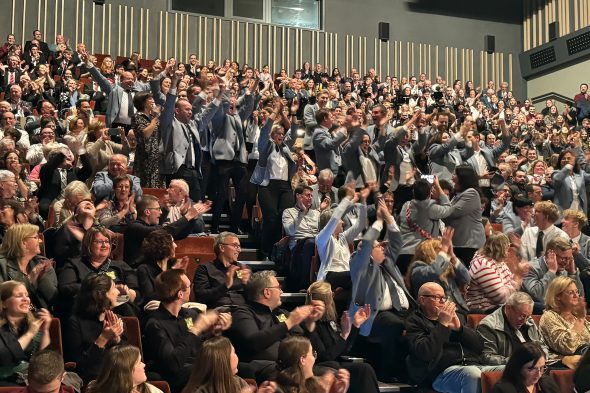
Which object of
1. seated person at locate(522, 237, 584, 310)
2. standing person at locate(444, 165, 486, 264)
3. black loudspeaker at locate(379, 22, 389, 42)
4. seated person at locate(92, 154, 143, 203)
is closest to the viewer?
seated person at locate(522, 237, 584, 310)

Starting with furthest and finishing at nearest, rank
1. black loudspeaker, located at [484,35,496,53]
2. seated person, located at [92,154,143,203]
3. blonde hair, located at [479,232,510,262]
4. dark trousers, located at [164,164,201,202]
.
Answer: black loudspeaker, located at [484,35,496,53] < dark trousers, located at [164,164,201,202] < seated person, located at [92,154,143,203] < blonde hair, located at [479,232,510,262]

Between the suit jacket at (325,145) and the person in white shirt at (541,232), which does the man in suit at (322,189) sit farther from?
the person in white shirt at (541,232)

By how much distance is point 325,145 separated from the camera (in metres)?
8.27

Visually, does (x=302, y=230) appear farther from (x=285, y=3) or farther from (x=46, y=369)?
(x=285, y=3)

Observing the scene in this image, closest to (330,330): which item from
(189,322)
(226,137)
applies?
(189,322)

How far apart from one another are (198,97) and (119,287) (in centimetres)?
413

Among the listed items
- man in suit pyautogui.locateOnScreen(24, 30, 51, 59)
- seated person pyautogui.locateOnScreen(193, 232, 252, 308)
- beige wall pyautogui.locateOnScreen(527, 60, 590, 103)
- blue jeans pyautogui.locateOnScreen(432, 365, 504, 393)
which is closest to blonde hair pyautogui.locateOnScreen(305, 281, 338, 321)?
seated person pyautogui.locateOnScreen(193, 232, 252, 308)

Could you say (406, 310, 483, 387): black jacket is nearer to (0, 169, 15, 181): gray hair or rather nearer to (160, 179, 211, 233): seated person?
(160, 179, 211, 233): seated person

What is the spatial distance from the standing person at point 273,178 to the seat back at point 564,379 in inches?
118

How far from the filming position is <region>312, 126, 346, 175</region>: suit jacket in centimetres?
821

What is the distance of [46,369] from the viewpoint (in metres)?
3.66

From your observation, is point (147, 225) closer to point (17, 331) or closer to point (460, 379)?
point (17, 331)

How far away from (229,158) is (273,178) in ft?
1.93

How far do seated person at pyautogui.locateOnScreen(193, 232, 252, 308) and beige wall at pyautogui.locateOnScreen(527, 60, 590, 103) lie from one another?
14922 millimetres
